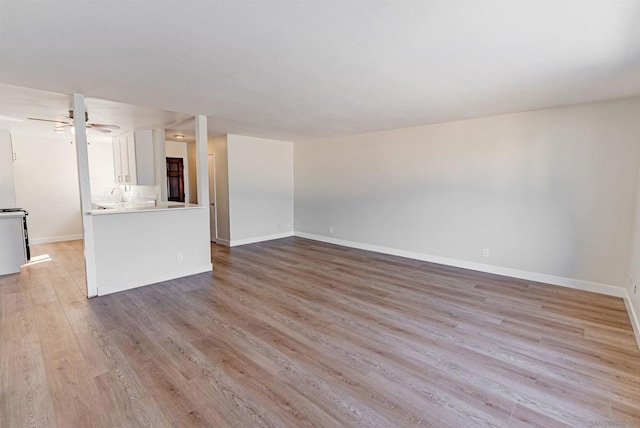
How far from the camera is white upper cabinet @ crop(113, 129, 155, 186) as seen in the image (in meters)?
5.56

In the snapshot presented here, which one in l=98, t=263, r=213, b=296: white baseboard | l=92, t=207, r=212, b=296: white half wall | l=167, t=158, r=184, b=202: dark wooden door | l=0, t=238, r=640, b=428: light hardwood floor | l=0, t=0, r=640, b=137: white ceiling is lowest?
l=0, t=238, r=640, b=428: light hardwood floor

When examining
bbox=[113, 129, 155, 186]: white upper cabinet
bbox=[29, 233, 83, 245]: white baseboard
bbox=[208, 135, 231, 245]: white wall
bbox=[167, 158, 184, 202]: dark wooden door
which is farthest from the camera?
bbox=[167, 158, 184, 202]: dark wooden door

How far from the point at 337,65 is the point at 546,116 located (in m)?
3.31

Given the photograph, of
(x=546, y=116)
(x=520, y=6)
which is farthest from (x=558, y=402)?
(x=546, y=116)

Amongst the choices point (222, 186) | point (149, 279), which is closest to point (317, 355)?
point (149, 279)

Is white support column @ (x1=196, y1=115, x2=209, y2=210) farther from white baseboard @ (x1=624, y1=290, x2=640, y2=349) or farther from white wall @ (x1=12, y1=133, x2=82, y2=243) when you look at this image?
white baseboard @ (x1=624, y1=290, x2=640, y2=349)

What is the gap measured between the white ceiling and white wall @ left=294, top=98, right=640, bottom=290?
0.52 meters

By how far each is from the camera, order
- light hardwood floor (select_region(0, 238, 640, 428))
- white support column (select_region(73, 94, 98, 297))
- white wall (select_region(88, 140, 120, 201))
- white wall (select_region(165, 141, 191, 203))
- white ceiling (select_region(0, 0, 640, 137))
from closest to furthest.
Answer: white ceiling (select_region(0, 0, 640, 137))
light hardwood floor (select_region(0, 238, 640, 428))
white support column (select_region(73, 94, 98, 297))
white wall (select_region(88, 140, 120, 201))
white wall (select_region(165, 141, 191, 203))

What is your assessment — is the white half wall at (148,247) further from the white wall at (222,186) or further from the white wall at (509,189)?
the white wall at (509,189)

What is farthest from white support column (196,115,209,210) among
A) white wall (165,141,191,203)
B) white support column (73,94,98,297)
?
white wall (165,141,191,203)

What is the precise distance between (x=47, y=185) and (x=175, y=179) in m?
2.65

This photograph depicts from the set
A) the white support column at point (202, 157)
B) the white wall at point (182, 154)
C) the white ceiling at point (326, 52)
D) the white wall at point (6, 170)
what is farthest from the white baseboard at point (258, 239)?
the white wall at point (6, 170)

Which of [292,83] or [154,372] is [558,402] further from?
[292,83]

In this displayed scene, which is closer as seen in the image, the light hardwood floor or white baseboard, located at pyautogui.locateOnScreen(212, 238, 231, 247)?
the light hardwood floor
